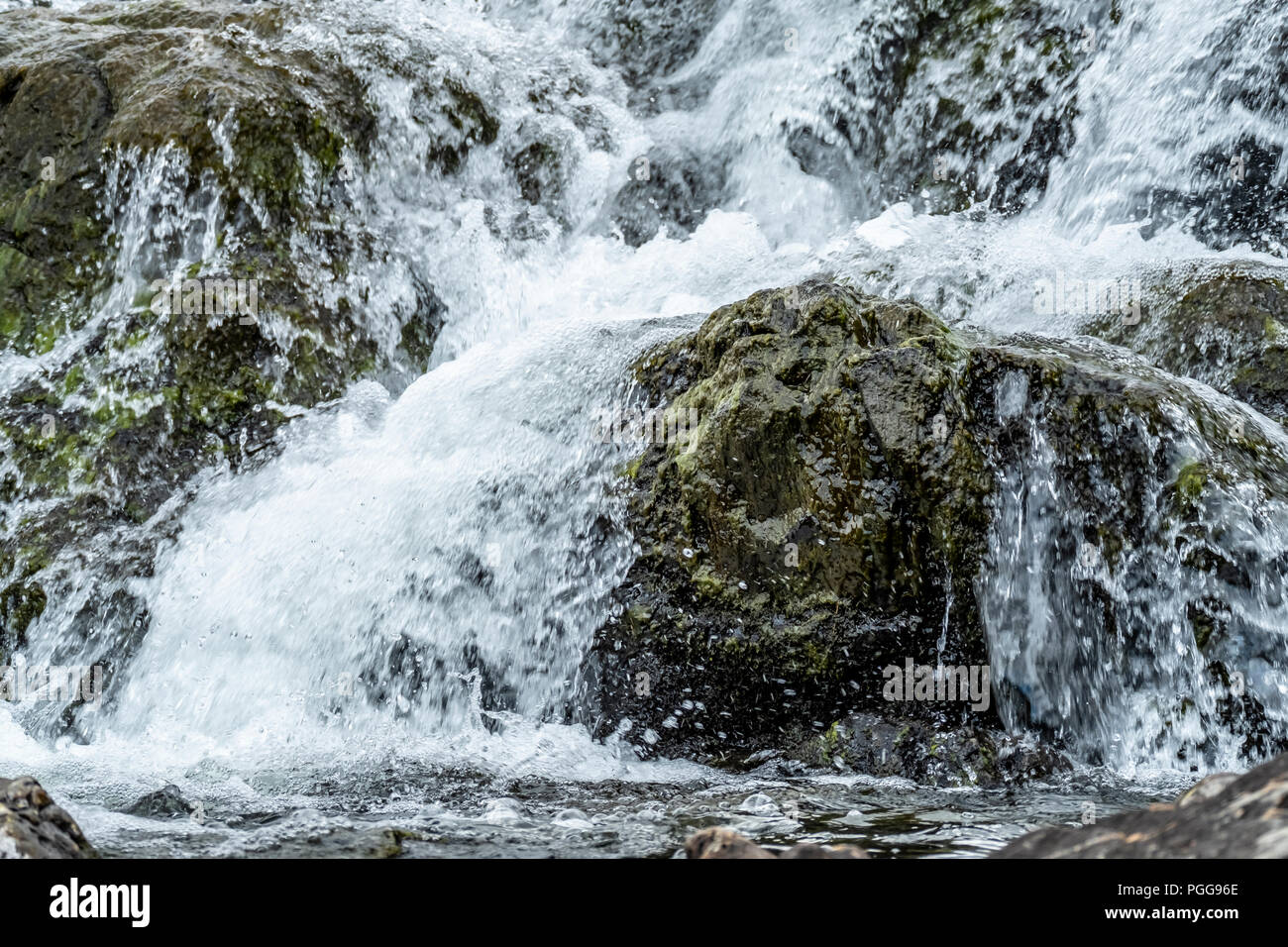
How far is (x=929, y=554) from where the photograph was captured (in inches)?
195

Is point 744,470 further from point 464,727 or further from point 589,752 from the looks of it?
point 464,727

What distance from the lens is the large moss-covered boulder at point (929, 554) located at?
15.4 feet

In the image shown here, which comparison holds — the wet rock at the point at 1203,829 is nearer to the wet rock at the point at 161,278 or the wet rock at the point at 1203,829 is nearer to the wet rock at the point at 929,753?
the wet rock at the point at 929,753

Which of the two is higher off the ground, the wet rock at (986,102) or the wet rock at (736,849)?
the wet rock at (986,102)

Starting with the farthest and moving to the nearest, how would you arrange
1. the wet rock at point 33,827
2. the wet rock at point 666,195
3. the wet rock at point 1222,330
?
the wet rock at point 666,195 → the wet rock at point 1222,330 → the wet rock at point 33,827

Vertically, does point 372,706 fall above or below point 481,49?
below

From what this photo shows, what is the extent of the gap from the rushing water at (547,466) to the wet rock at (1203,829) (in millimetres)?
941

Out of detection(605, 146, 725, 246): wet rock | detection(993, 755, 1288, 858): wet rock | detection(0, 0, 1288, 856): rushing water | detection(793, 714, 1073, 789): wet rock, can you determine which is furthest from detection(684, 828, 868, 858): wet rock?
detection(605, 146, 725, 246): wet rock

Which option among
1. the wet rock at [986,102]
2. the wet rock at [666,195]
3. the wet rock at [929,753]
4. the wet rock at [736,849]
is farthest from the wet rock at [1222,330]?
the wet rock at [736,849]

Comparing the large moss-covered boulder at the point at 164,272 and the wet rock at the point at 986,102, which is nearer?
→ the large moss-covered boulder at the point at 164,272

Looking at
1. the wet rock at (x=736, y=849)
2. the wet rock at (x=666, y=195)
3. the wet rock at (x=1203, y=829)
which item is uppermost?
the wet rock at (x=666, y=195)

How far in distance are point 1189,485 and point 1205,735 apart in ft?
3.49
